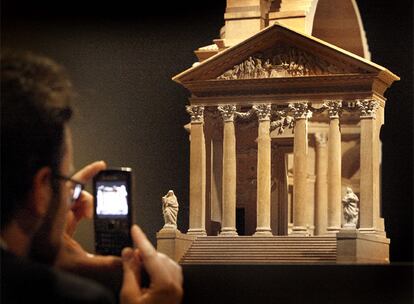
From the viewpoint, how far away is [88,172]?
11.1ft

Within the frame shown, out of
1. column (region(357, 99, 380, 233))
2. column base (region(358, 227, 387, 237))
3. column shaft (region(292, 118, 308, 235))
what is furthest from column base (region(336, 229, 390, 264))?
column shaft (region(292, 118, 308, 235))

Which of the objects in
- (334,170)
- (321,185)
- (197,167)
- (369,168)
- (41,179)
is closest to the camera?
(41,179)

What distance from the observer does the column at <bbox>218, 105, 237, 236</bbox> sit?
23.6 m

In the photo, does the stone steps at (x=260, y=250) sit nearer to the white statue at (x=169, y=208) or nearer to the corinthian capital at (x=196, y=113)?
the white statue at (x=169, y=208)

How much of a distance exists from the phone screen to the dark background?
1.29 metres

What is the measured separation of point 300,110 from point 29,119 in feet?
67.4

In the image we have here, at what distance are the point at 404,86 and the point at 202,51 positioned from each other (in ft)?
13.8

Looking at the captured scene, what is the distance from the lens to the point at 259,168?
2397 centimetres

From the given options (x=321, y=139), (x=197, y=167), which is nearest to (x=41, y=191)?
(x=197, y=167)

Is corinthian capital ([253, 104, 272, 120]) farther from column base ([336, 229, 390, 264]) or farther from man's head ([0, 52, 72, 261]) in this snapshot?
man's head ([0, 52, 72, 261])

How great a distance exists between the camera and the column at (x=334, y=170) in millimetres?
23469

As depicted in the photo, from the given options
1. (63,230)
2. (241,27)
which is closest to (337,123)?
(241,27)

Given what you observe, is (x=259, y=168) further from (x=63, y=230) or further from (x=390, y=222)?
(x=63, y=230)

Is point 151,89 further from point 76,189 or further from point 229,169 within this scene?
point 76,189
